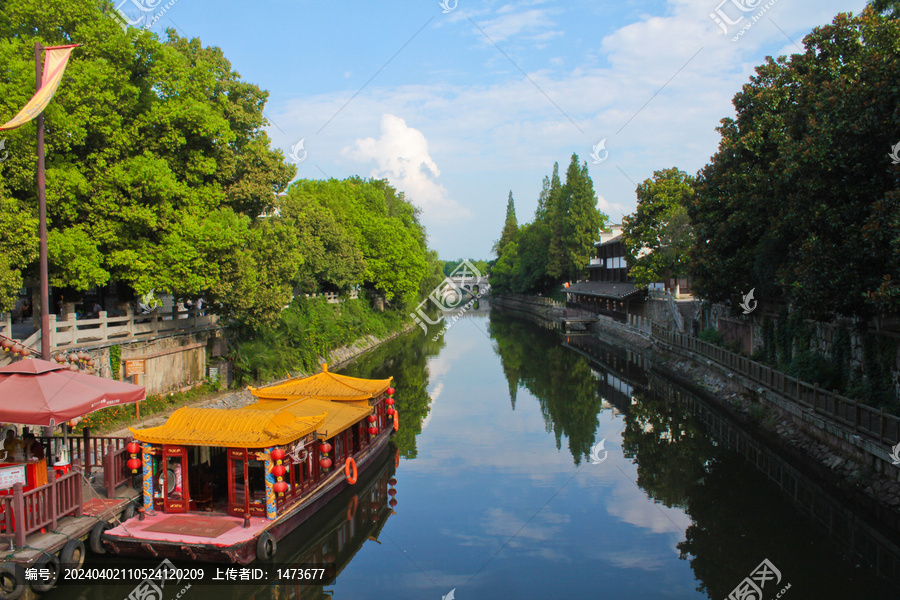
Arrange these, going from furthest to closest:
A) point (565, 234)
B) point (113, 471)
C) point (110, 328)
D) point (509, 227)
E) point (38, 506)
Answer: point (509, 227), point (565, 234), point (110, 328), point (113, 471), point (38, 506)

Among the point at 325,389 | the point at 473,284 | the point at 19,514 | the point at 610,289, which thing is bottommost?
the point at 19,514

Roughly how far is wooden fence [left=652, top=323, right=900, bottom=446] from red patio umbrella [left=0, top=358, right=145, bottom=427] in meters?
15.7

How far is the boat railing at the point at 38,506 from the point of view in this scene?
988 centimetres

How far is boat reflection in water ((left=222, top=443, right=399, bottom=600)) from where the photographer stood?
11422 mm

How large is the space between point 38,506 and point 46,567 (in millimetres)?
995

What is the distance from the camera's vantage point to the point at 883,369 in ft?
55.1

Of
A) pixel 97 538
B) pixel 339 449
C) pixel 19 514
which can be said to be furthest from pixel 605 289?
pixel 19 514

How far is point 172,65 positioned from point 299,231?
19.6 m

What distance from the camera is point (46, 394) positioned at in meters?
10.7

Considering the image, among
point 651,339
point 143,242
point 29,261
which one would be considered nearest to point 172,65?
point 143,242

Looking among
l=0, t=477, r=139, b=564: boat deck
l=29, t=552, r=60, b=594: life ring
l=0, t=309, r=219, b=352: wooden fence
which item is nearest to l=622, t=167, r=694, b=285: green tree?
l=0, t=309, r=219, b=352: wooden fence

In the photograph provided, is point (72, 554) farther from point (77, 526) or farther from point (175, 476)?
point (175, 476)

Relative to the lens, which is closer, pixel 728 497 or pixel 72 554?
pixel 72 554

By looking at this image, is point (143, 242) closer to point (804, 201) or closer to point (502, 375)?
point (804, 201)
